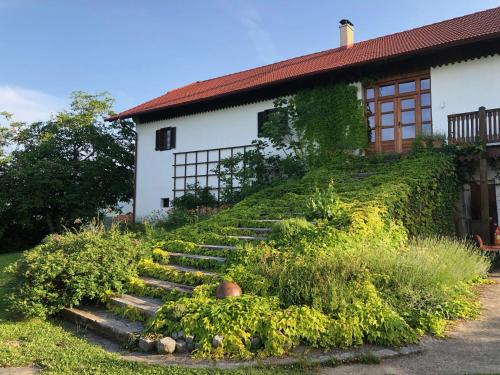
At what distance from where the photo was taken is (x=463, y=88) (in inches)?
519

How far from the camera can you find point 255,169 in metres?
16.2

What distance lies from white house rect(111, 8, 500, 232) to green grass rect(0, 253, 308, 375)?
10.1 meters

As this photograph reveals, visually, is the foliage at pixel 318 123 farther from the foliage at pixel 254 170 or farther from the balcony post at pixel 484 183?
the balcony post at pixel 484 183

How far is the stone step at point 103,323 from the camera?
5.61 meters

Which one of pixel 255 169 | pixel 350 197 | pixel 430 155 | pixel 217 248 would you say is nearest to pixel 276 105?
pixel 255 169

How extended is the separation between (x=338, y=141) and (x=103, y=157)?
13505mm

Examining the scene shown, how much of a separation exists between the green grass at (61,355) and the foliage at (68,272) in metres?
0.37

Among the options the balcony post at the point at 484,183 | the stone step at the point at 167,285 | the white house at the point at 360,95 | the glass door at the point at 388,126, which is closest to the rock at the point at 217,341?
the stone step at the point at 167,285

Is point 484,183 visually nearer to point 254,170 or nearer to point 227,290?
point 254,170

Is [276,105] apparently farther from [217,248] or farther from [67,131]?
[67,131]

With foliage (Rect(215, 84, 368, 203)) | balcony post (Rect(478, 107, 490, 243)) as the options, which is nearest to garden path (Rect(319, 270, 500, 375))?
balcony post (Rect(478, 107, 490, 243))

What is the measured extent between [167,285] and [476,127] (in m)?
9.00

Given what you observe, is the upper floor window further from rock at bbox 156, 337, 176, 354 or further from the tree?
rock at bbox 156, 337, 176, 354

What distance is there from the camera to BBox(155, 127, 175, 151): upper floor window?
2092 centimetres
